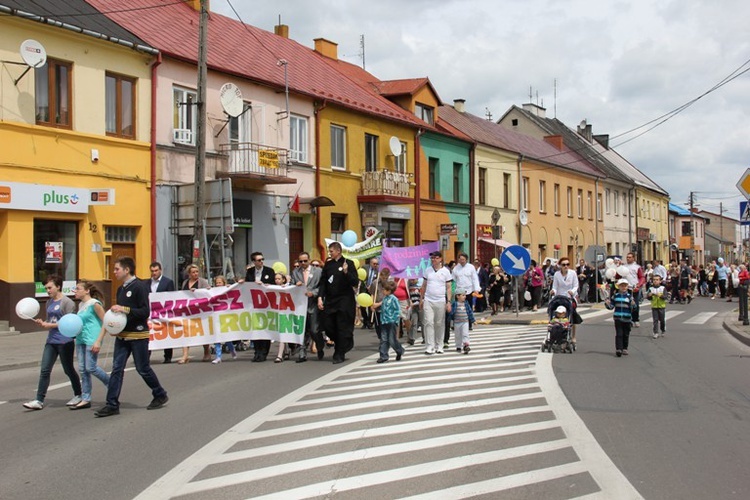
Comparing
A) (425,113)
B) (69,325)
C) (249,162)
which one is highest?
(425,113)

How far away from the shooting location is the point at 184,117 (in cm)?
2148

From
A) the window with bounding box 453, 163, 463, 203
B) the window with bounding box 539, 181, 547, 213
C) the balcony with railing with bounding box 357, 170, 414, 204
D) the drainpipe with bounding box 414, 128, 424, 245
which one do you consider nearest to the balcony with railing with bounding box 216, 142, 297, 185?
the balcony with railing with bounding box 357, 170, 414, 204

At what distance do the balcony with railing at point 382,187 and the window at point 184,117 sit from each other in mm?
9070

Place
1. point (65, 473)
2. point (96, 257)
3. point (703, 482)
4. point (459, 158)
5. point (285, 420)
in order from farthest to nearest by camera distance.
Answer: point (459, 158)
point (96, 257)
point (285, 420)
point (65, 473)
point (703, 482)

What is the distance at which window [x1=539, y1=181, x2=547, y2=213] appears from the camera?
4653cm

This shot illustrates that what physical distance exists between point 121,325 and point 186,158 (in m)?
13.7

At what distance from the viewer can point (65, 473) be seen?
6160 millimetres

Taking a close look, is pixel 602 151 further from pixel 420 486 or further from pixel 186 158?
pixel 420 486

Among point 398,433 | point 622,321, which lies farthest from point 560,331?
point 398,433

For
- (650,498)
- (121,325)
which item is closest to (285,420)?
(121,325)

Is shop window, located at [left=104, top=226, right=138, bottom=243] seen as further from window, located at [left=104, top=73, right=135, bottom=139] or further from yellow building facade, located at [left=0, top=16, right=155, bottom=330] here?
window, located at [left=104, top=73, right=135, bottom=139]

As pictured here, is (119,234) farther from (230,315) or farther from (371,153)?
(371,153)

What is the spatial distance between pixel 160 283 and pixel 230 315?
1.41 meters

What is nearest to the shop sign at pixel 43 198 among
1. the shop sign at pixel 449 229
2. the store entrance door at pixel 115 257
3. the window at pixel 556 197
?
the store entrance door at pixel 115 257
